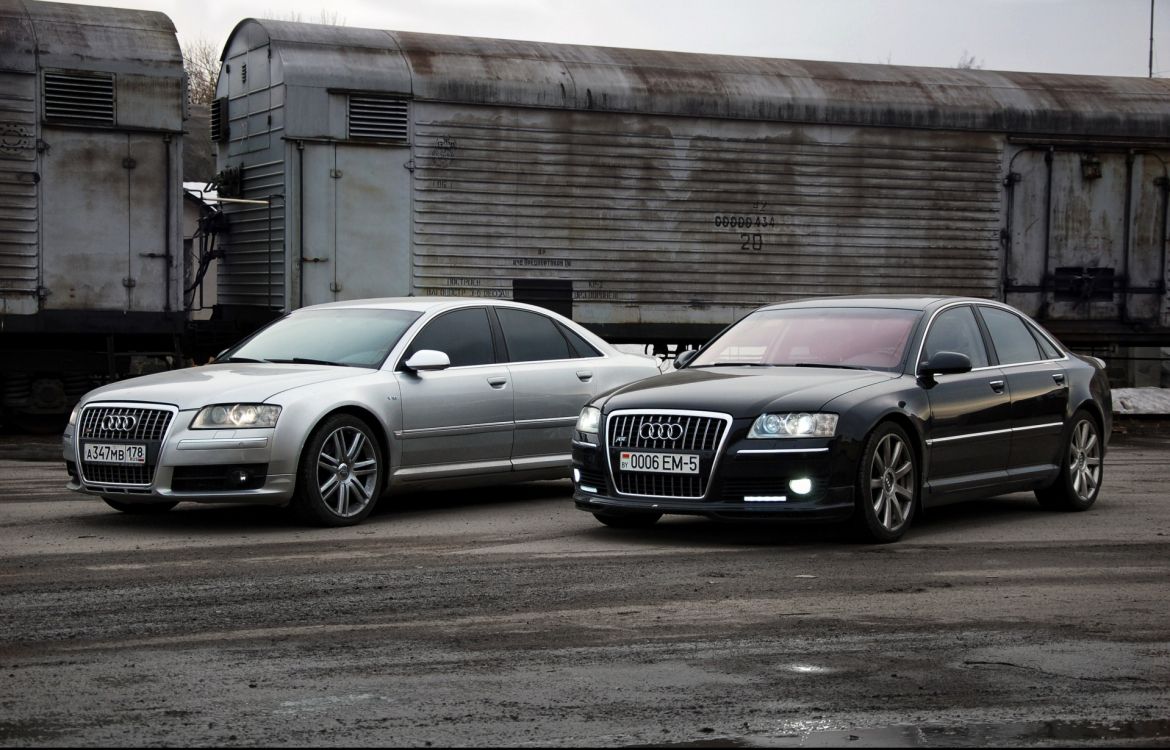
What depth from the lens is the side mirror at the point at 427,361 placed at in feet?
34.3

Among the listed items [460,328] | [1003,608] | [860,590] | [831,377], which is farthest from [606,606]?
[460,328]

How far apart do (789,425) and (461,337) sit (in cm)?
300

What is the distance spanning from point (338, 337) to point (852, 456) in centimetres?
383

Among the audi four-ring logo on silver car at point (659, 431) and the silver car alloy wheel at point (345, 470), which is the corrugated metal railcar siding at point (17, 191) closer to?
the silver car alloy wheel at point (345, 470)

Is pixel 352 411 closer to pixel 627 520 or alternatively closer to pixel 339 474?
pixel 339 474

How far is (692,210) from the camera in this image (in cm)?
1898

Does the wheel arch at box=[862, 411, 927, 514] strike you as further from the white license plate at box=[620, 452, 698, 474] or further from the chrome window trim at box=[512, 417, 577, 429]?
the chrome window trim at box=[512, 417, 577, 429]

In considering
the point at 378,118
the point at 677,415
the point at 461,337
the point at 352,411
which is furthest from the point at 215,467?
the point at 378,118

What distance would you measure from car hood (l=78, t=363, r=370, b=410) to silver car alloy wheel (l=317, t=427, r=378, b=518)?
393 millimetres

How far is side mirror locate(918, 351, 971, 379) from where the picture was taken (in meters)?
9.70

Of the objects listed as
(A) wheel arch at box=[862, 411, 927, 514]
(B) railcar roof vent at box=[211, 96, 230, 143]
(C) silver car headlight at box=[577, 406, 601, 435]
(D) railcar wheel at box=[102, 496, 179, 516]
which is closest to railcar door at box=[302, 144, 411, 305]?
(B) railcar roof vent at box=[211, 96, 230, 143]

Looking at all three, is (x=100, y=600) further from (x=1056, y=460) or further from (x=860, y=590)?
(x=1056, y=460)

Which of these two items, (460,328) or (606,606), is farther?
(460,328)

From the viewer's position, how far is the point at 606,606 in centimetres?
722
